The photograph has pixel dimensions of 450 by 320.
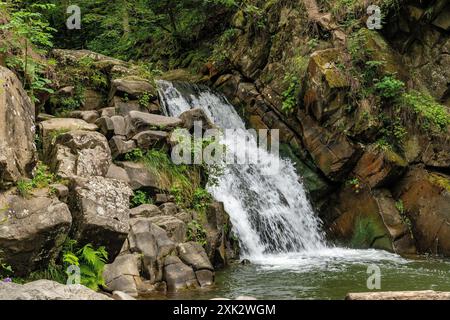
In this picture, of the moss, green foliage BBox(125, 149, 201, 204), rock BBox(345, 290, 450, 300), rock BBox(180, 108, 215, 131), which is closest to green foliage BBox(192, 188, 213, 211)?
green foliage BBox(125, 149, 201, 204)

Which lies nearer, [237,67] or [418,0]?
[418,0]

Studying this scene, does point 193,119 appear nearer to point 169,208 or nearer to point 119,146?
point 119,146

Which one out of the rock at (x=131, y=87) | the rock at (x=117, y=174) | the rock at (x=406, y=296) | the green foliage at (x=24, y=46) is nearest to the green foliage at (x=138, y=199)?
the rock at (x=117, y=174)

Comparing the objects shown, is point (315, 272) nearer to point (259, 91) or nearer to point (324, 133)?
point (324, 133)

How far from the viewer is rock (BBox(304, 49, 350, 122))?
12.8 m

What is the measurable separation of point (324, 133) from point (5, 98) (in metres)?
8.43

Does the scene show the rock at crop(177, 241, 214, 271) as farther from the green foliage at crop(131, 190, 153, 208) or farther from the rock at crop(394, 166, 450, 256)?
the rock at crop(394, 166, 450, 256)

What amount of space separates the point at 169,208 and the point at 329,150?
540 centimetres

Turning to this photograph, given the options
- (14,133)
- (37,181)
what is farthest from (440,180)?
(14,133)

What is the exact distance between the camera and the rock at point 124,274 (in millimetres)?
7230

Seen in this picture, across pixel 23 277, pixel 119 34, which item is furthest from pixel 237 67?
pixel 23 277

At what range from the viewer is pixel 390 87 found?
12.7 metres

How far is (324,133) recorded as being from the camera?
515 inches

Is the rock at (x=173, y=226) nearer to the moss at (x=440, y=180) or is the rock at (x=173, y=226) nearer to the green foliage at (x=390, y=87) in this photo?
the moss at (x=440, y=180)
